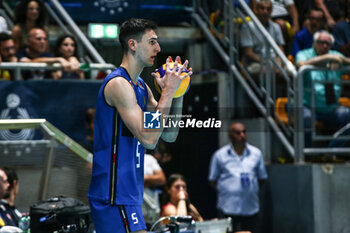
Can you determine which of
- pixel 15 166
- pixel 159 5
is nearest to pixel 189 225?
pixel 15 166

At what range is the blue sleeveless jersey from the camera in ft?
14.3

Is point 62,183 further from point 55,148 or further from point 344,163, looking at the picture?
point 344,163

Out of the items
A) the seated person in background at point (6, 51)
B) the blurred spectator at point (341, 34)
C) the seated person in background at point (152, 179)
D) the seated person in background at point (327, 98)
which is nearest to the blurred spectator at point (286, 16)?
the blurred spectator at point (341, 34)

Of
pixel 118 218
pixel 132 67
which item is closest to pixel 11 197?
pixel 118 218

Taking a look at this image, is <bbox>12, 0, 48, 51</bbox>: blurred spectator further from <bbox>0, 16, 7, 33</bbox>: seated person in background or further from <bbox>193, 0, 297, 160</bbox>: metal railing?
<bbox>193, 0, 297, 160</bbox>: metal railing

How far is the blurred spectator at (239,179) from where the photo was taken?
31.3ft

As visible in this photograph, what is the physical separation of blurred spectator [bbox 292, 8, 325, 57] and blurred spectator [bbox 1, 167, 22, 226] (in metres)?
5.55

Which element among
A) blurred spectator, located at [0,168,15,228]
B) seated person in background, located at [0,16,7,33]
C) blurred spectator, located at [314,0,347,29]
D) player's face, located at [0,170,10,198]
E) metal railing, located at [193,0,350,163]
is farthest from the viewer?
blurred spectator, located at [314,0,347,29]

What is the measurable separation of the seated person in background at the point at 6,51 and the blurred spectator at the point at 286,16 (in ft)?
15.5

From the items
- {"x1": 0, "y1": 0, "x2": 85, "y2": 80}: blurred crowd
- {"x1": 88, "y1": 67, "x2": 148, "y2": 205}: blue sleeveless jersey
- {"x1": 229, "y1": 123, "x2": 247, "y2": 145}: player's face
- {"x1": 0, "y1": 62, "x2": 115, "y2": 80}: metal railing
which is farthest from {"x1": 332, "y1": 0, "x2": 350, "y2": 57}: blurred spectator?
{"x1": 88, "y1": 67, "x2": 148, "y2": 205}: blue sleeveless jersey

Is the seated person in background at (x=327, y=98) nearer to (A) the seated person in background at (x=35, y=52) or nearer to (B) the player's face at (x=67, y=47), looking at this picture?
(B) the player's face at (x=67, y=47)

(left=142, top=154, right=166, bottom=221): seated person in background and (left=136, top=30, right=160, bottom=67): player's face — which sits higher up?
(left=136, top=30, right=160, bottom=67): player's face

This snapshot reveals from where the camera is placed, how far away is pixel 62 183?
24.0 ft

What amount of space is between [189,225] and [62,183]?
150cm
